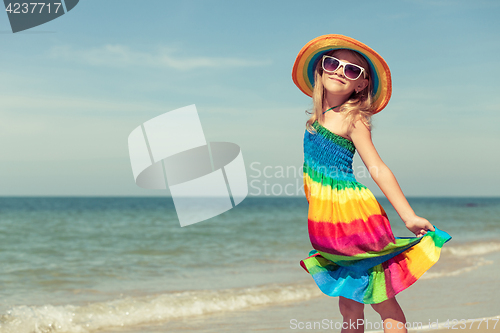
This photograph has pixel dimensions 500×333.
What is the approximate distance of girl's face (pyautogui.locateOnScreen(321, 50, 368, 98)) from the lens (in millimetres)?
2074

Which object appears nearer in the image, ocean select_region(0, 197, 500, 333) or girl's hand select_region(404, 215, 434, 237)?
A: girl's hand select_region(404, 215, 434, 237)

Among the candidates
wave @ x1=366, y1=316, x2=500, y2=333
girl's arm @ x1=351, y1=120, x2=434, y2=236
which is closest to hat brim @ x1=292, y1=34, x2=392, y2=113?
girl's arm @ x1=351, y1=120, x2=434, y2=236

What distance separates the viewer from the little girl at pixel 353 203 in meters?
1.87

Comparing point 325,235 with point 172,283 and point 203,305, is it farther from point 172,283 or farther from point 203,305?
point 172,283

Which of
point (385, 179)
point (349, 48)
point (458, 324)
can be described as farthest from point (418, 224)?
point (458, 324)

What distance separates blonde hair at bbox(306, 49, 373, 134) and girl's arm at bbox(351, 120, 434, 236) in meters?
0.05

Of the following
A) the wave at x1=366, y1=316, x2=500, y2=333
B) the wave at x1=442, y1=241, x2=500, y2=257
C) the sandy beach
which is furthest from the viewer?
the wave at x1=442, y1=241, x2=500, y2=257

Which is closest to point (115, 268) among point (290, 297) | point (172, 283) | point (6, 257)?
point (172, 283)

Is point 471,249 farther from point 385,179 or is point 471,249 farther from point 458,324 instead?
point 385,179

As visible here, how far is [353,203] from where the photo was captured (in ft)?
6.23

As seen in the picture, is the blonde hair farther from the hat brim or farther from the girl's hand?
the girl's hand

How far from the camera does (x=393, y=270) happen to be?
192cm

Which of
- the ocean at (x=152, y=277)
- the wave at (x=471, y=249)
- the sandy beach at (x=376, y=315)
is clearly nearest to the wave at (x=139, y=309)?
the ocean at (x=152, y=277)

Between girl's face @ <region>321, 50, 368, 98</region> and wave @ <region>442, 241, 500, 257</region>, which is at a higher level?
girl's face @ <region>321, 50, 368, 98</region>
